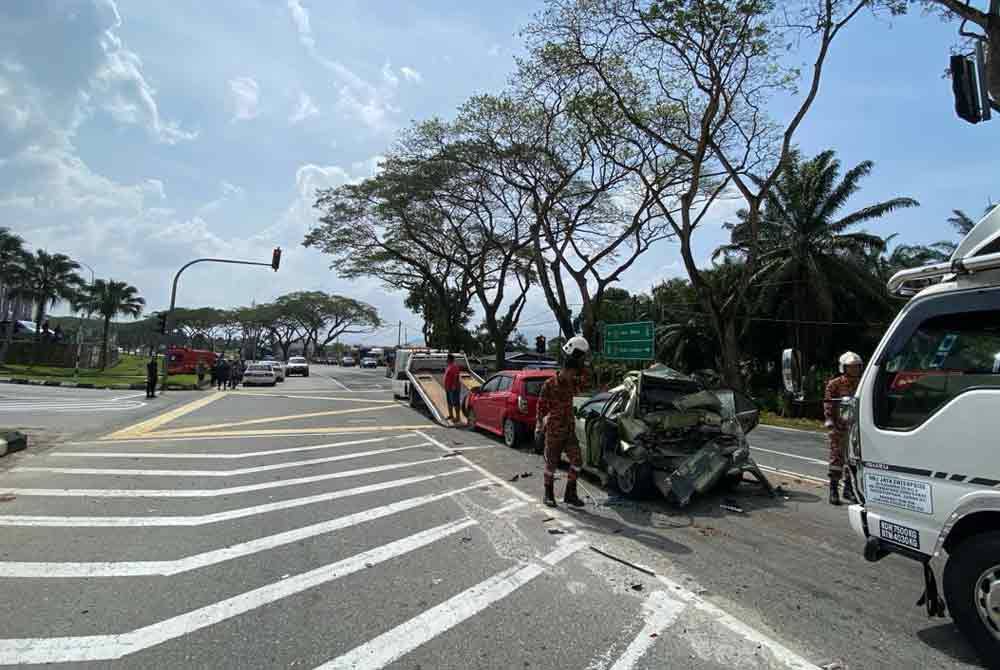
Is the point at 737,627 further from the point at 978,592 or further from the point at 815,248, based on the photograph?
the point at 815,248

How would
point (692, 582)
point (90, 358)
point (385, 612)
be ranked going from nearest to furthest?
point (385, 612) → point (692, 582) → point (90, 358)

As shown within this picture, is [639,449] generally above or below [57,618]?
above

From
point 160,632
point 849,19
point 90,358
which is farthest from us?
point 90,358

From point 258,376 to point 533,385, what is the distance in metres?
27.6

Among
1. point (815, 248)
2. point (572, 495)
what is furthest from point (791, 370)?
point (815, 248)

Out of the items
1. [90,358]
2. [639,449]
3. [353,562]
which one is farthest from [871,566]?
[90,358]

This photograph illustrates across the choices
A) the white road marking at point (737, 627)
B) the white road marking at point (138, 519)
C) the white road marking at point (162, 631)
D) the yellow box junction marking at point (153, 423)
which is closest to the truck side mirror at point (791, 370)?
the white road marking at point (737, 627)

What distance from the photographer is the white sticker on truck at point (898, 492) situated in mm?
3699

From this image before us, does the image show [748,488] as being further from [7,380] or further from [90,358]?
[90,358]

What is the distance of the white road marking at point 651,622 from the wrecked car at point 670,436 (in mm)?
2777

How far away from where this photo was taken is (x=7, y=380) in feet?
95.7

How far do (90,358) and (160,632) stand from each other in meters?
49.5

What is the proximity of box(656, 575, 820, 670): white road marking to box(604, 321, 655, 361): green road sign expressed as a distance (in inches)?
645

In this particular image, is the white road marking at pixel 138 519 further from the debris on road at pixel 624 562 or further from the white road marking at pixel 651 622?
the white road marking at pixel 651 622
